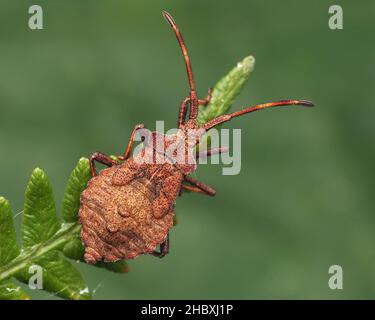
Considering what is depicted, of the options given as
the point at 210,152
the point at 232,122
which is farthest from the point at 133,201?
the point at 232,122

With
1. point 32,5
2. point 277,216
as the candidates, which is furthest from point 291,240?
point 32,5

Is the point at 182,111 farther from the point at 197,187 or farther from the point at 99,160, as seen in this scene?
the point at 99,160

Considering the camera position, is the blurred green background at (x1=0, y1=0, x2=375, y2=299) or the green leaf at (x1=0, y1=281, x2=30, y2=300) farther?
the blurred green background at (x1=0, y1=0, x2=375, y2=299)

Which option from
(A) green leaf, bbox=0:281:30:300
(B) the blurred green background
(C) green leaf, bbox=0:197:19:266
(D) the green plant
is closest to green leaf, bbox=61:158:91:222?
(D) the green plant

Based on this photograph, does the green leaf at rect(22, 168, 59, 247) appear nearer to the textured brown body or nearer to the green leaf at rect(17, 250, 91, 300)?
the green leaf at rect(17, 250, 91, 300)

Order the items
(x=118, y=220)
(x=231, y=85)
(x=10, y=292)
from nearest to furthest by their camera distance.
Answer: (x=10, y=292) < (x=118, y=220) < (x=231, y=85)

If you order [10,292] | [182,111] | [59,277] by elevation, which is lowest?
[10,292]
